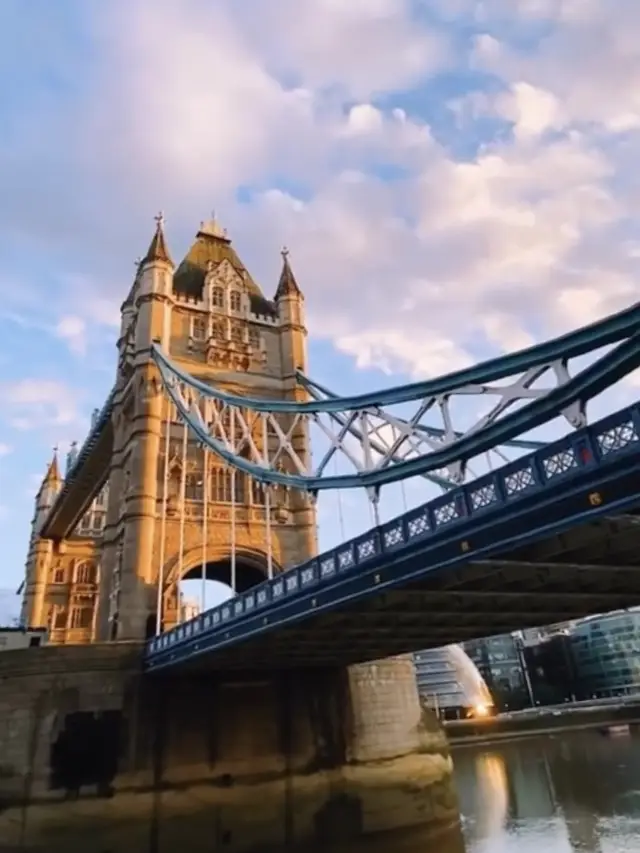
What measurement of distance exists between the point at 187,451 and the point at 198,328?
664 cm

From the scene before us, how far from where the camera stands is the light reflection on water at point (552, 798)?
1681 centimetres

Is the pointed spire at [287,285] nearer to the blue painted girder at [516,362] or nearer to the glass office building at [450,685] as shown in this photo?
the blue painted girder at [516,362]

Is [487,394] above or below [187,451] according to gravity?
below

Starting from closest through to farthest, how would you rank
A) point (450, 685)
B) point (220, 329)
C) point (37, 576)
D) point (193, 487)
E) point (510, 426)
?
point (510, 426), point (193, 487), point (220, 329), point (37, 576), point (450, 685)

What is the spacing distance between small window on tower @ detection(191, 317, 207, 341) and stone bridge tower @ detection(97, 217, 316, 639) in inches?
2.0

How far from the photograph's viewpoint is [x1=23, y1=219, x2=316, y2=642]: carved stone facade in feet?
78.4

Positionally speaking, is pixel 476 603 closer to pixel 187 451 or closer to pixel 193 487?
pixel 193 487

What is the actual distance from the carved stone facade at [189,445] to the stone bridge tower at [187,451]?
0.17ft

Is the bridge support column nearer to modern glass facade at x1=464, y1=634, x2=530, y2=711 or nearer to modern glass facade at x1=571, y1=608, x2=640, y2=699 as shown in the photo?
modern glass facade at x1=464, y1=634, x2=530, y2=711

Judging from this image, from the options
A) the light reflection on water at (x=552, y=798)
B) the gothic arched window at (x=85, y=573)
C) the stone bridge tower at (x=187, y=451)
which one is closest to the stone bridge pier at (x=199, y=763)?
the light reflection on water at (x=552, y=798)

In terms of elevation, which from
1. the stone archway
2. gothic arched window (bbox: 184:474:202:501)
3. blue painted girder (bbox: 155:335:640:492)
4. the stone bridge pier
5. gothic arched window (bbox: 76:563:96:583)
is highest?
gothic arched window (bbox: 76:563:96:583)

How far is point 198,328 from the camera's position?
30391 mm

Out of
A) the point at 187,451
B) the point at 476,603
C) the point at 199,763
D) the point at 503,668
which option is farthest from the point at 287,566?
the point at 503,668

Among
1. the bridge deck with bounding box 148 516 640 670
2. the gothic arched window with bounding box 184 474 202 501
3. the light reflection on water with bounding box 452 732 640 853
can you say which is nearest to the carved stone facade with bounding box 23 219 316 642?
the gothic arched window with bounding box 184 474 202 501
